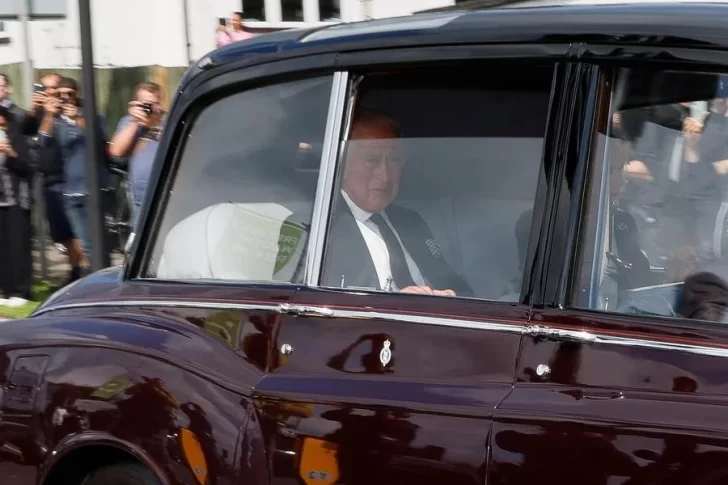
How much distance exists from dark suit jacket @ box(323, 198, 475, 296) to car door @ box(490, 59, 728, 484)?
1.34ft

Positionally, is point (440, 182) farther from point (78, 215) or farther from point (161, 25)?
point (161, 25)

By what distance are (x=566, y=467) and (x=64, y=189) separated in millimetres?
8005

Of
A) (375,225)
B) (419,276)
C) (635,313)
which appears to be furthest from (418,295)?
(635,313)

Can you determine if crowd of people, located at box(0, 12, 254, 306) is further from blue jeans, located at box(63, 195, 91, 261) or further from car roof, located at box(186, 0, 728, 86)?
car roof, located at box(186, 0, 728, 86)

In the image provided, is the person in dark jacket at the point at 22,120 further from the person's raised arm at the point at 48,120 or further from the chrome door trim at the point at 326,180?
the chrome door trim at the point at 326,180

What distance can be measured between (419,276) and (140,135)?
20.8 ft

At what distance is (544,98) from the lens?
3.15m

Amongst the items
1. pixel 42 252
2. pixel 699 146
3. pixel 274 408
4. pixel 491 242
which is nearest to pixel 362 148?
pixel 491 242

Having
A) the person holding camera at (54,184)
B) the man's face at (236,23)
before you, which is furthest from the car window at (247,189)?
the man's face at (236,23)

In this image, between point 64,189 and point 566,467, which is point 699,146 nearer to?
point 566,467

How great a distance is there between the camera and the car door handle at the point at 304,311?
339cm

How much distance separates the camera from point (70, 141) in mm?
10039

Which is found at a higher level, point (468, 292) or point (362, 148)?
point (362, 148)

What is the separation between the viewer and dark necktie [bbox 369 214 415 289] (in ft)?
11.2
